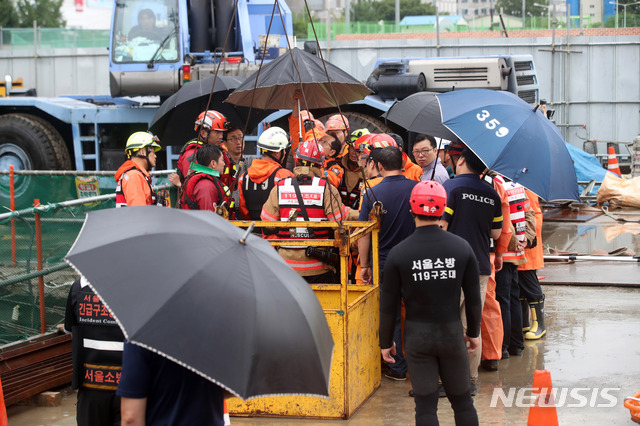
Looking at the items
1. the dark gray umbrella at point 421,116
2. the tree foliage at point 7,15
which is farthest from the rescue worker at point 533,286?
the tree foliage at point 7,15

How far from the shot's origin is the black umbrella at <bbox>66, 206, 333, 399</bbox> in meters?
2.51

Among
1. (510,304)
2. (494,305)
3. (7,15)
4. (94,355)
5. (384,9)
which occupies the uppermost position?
(384,9)

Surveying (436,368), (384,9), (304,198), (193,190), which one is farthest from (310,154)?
(384,9)

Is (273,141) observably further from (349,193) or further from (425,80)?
(425,80)

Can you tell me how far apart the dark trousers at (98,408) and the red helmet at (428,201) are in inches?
76.8

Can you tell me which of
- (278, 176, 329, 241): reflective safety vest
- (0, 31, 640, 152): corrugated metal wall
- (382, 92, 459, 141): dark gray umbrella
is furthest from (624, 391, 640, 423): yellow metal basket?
(0, 31, 640, 152): corrugated metal wall

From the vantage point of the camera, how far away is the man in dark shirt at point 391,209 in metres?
5.86

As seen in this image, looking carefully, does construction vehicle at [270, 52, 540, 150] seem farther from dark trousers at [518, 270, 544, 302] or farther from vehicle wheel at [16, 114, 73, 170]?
dark trousers at [518, 270, 544, 302]

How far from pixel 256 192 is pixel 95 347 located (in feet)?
10.2

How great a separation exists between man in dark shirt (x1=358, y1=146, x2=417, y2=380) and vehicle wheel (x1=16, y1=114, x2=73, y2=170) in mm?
9613

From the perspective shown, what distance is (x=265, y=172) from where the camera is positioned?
21.6ft

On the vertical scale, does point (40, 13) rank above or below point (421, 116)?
above

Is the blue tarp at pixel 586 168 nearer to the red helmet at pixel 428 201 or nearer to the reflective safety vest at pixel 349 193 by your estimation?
the reflective safety vest at pixel 349 193

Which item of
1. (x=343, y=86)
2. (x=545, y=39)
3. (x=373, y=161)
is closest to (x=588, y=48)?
(x=545, y=39)
